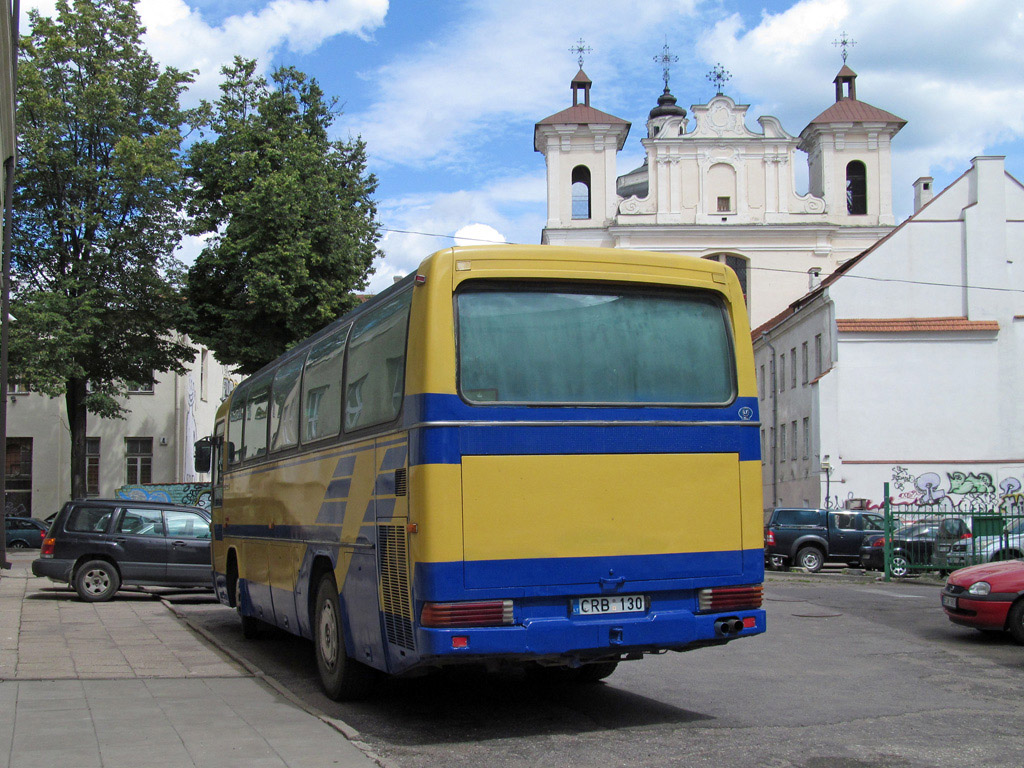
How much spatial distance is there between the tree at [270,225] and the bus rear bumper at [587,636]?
25.2 meters

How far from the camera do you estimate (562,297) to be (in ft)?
26.1

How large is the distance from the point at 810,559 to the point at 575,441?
2526 centimetres

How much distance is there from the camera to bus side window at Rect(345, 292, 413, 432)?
7.96 meters

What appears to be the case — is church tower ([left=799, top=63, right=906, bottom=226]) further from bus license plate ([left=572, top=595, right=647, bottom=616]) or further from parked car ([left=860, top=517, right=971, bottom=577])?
bus license plate ([left=572, top=595, right=647, bottom=616])

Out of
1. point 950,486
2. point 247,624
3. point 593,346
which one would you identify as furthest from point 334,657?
point 950,486

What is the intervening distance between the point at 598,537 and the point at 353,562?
2.06 metres

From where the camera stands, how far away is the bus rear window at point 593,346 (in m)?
7.66

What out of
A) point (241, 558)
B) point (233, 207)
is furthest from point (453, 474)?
point (233, 207)

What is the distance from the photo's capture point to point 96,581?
1961 centimetres

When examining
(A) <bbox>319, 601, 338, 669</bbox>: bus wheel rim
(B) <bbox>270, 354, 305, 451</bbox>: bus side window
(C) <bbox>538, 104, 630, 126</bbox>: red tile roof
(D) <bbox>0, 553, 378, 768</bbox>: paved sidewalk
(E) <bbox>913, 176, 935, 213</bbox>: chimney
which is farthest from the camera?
(C) <bbox>538, 104, 630, 126</bbox>: red tile roof

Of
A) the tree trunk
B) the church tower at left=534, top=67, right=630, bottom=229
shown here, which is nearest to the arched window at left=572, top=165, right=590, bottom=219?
the church tower at left=534, top=67, right=630, bottom=229

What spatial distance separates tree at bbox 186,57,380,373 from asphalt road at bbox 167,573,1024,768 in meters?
19.4

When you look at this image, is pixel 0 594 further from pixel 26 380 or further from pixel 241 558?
pixel 26 380

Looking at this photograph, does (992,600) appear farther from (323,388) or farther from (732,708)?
(323,388)
